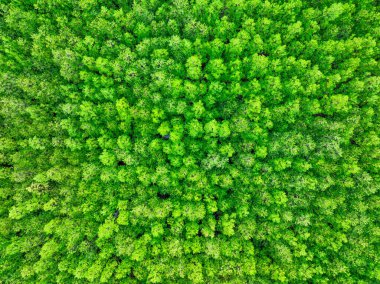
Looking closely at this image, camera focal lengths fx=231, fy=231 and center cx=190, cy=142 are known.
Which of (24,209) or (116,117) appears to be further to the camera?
(116,117)

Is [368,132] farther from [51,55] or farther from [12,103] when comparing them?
[12,103]

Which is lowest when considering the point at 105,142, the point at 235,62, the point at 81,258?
the point at 81,258

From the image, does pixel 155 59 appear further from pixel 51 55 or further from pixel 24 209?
pixel 24 209

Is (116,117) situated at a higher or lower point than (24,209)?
higher

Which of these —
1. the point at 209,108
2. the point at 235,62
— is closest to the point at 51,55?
the point at 209,108

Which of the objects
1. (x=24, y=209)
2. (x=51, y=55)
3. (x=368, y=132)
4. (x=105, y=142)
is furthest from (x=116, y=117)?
(x=368, y=132)

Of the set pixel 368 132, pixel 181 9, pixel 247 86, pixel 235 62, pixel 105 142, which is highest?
pixel 181 9
